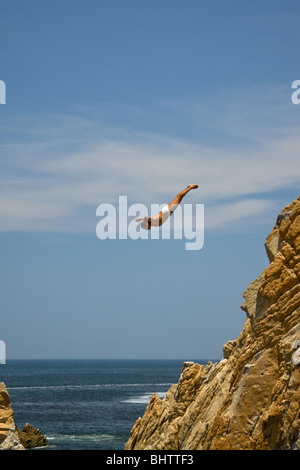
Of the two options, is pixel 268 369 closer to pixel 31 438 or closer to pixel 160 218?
pixel 160 218

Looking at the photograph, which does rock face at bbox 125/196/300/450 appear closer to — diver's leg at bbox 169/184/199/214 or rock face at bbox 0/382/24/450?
diver's leg at bbox 169/184/199/214

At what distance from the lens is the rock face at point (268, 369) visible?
18.3 m

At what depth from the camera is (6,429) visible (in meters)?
25.3

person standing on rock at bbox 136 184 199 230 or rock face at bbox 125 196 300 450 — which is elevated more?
person standing on rock at bbox 136 184 199 230

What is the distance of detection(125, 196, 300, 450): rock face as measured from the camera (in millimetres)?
18344

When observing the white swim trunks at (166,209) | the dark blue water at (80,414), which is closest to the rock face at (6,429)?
the white swim trunks at (166,209)

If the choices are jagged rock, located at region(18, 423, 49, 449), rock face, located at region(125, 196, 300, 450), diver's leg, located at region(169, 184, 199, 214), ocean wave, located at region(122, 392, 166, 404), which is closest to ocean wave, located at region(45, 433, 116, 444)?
jagged rock, located at region(18, 423, 49, 449)

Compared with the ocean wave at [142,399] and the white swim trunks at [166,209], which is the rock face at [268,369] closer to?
the white swim trunks at [166,209]

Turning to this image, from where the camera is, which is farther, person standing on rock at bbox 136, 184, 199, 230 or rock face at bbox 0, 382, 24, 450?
rock face at bbox 0, 382, 24, 450

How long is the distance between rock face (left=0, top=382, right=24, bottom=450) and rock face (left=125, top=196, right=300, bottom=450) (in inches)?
286

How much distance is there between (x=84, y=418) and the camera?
92.1 metres

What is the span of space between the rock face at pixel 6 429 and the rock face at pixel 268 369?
727 centimetres
